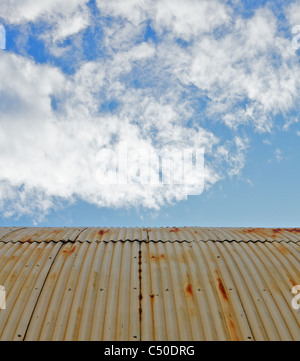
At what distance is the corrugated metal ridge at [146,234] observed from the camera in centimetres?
681

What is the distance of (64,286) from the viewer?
5289 millimetres

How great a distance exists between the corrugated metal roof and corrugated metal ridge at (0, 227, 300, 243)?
1.9 inches

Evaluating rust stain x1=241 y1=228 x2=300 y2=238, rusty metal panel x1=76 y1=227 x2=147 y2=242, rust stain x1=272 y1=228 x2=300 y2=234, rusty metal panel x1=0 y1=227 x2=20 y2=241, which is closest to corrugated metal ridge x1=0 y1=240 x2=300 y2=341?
rusty metal panel x1=76 y1=227 x2=147 y2=242

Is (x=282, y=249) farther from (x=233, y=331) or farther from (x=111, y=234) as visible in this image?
(x=111, y=234)

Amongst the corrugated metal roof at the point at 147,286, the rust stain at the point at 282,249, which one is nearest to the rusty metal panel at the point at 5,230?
the corrugated metal roof at the point at 147,286

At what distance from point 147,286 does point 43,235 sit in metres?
3.21

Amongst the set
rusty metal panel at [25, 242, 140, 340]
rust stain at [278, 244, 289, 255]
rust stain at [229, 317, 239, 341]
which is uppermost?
rust stain at [278, 244, 289, 255]

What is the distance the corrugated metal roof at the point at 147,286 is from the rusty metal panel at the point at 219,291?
17 mm

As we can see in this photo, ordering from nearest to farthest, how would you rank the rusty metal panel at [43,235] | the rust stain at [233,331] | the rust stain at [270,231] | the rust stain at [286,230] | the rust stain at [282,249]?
1. the rust stain at [233,331]
2. the rust stain at [282,249]
3. the rusty metal panel at [43,235]
4. the rust stain at [270,231]
5. the rust stain at [286,230]

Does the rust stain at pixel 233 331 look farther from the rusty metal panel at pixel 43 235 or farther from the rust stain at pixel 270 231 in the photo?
the rusty metal panel at pixel 43 235

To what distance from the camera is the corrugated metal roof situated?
4609 millimetres

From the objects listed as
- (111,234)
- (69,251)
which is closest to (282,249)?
(111,234)

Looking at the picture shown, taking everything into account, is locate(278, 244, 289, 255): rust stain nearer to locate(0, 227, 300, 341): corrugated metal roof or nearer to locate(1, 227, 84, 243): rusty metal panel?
locate(0, 227, 300, 341): corrugated metal roof

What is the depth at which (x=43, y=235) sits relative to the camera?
7.04 meters
